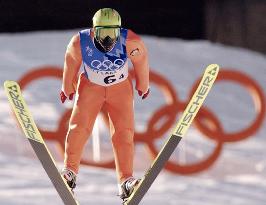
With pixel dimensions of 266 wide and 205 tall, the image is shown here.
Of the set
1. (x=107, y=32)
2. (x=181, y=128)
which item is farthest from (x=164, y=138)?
(x=107, y=32)

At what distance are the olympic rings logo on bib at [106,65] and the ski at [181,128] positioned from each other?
401 mm

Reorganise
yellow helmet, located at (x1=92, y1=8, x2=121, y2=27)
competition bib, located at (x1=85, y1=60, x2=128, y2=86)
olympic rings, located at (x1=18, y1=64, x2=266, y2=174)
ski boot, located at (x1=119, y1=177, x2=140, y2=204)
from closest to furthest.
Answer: yellow helmet, located at (x1=92, y1=8, x2=121, y2=27) < competition bib, located at (x1=85, y1=60, x2=128, y2=86) < ski boot, located at (x1=119, y1=177, x2=140, y2=204) < olympic rings, located at (x1=18, y1=64, x2=266, y2=174)

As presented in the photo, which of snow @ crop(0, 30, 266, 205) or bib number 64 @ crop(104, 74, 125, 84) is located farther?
snow @ crop(0, 30, 266, 205)

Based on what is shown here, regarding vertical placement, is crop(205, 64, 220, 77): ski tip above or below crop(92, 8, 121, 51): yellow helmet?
below

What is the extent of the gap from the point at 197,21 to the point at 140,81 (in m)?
8.25

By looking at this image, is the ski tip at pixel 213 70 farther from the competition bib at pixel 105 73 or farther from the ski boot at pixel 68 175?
the ski boot at pixel 68 175

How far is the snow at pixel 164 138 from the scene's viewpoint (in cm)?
756

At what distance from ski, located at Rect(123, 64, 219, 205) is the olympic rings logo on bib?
0.40 m

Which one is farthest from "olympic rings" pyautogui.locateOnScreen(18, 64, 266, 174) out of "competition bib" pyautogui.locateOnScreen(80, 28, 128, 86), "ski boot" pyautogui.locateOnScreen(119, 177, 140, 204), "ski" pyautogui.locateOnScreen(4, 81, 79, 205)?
"competition bib" pyautogui.locateOnScreen(80, 28, 128, 86)

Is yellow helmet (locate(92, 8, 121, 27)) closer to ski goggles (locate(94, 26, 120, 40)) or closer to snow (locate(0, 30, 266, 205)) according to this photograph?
ski goggles (locate(94, 26, 120, 40))

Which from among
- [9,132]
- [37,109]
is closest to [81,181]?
[9,132]

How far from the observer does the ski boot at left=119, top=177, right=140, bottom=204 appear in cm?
493

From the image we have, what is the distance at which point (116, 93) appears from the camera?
478 centimetres

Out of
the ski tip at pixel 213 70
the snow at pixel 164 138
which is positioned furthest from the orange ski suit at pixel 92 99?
the snow at pixel 164 138
